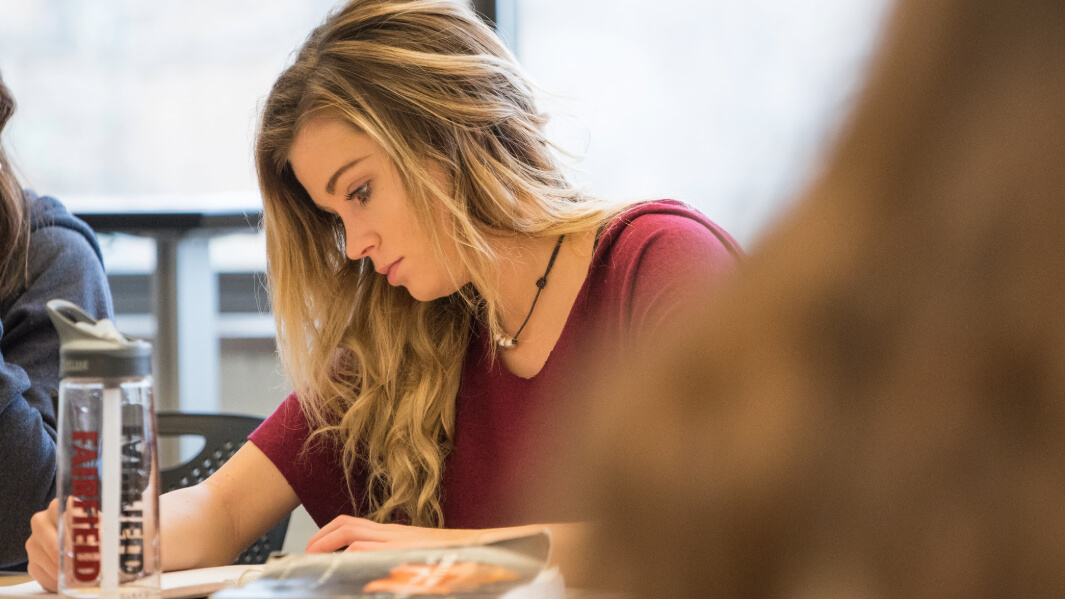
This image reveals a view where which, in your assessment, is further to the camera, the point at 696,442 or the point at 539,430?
the point at 539,430

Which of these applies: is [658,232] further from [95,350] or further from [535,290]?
[95,350]

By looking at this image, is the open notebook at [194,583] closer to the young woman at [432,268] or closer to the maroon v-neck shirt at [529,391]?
the young woman at [432,268]

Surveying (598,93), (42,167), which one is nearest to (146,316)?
(42,167)

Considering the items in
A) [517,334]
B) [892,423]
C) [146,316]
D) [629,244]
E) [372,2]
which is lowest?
[146,316]

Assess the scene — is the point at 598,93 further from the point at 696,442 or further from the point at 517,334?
the point at 696,442

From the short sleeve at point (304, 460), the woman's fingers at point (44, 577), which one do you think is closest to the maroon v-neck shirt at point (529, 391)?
the short sleeve at point (304, 460)

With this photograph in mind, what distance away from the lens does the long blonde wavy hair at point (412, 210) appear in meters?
1.31

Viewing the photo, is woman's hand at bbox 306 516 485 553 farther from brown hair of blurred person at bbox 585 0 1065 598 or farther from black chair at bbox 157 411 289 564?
brown hair of blurred person at bbox 585 0 1065 598

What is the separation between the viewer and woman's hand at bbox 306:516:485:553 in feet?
3.31

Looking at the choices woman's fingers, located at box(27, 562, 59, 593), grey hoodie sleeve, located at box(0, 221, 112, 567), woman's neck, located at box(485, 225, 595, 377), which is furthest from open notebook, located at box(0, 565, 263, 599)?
woman's neck, located at box(485, 225, 595, 377)

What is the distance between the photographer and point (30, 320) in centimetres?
156

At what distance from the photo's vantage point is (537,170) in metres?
1.41

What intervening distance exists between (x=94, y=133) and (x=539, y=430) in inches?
60.2

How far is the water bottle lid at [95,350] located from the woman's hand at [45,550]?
31cm
